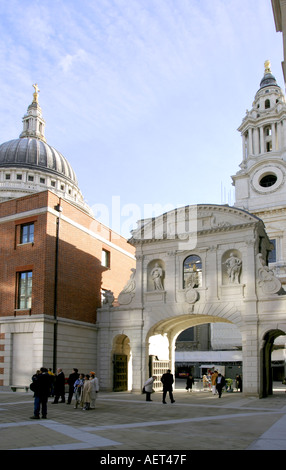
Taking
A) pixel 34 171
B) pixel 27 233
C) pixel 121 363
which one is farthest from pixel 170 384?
pixel 34 171

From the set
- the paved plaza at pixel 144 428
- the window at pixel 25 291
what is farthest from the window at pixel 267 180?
the paved plaza at pixel 144 428

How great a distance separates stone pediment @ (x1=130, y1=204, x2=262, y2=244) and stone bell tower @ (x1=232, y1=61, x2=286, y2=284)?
66.7 ft

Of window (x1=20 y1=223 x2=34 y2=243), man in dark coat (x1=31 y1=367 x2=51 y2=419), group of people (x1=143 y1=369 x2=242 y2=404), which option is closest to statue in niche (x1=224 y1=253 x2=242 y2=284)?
group of people (x1=143 y1=369 x2=242 y2=404)

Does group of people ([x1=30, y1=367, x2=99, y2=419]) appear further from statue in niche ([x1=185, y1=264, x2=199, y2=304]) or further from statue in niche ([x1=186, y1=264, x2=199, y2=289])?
statue in niche ([x1=186, y1=264, x2=199, y2=289])

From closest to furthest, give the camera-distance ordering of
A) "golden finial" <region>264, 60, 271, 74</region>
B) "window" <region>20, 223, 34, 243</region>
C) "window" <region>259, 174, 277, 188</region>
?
1. "window" <region>20, 223, 34, 243</region>
2. "window" <region>259, 174, 277, 188</region>
3. "golden finial" <region>264, 60, 271, 74</region>

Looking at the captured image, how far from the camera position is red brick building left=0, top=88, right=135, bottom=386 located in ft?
100

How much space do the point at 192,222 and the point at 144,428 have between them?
2009 centimetres

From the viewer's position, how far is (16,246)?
3303cm

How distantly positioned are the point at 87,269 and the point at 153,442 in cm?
2484

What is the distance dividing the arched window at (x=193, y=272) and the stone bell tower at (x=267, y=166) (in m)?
20.1

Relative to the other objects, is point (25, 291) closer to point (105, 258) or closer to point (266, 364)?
point (105, 258)

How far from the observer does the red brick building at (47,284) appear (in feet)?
100

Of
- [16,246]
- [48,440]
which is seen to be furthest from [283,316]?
[48,440]

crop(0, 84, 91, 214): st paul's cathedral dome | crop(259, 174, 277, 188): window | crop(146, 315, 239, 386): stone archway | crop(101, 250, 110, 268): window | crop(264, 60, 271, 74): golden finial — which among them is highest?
crop(264, 60, 271, 74): golden finial
